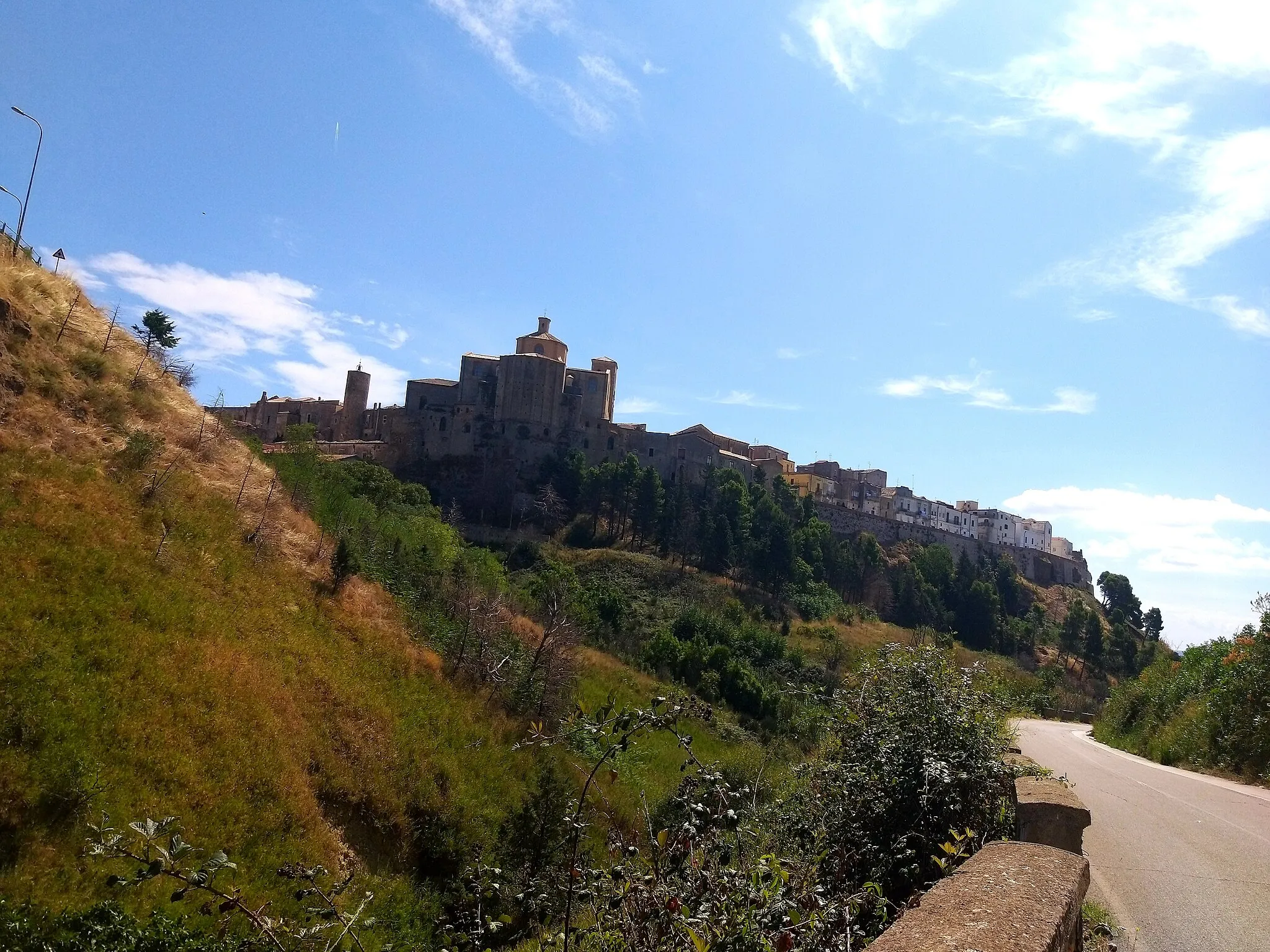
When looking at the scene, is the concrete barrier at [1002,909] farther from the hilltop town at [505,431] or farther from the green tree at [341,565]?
the hilltop town at [505,431]

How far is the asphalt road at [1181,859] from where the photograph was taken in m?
4.40

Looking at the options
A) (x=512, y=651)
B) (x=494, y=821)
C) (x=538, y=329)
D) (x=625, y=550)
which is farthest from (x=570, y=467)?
(x=494, y=821)

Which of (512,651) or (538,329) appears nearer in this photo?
(512,651)

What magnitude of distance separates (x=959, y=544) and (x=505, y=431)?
48231mm

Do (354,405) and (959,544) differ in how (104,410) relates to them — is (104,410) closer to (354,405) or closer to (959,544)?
(354,405)

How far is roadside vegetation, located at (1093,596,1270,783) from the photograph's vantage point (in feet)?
37.1

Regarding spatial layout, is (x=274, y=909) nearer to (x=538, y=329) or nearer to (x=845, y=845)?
(x=845, y=845)

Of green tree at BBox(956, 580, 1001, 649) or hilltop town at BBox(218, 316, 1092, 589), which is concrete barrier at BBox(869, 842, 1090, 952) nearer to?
hilltop town at BBox(218, 316, 1092, 589)

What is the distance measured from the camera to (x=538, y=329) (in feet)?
219

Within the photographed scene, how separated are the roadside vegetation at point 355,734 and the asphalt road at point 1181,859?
3.20 ft

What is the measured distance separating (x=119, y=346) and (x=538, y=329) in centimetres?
4553

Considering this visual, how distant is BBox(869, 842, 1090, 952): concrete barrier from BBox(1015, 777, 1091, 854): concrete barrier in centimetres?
133

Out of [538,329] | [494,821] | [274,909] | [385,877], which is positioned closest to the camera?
[274,909]

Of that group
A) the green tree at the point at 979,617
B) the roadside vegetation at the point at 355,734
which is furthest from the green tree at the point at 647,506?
the green tree at the point at 979,617
